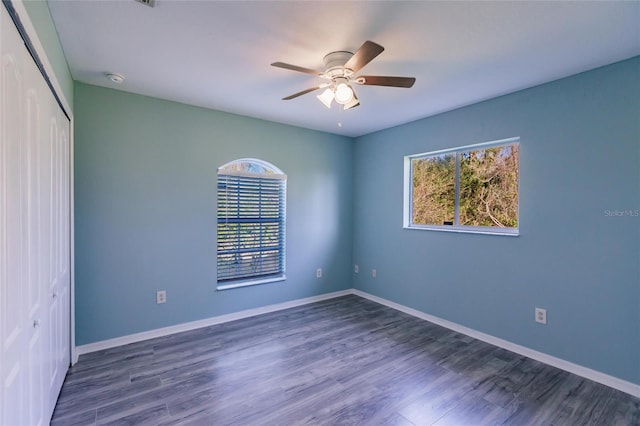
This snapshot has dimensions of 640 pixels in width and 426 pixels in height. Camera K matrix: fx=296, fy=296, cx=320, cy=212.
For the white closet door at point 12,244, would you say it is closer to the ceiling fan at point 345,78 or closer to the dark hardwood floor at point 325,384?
the dark hardwood floor at point 325,384

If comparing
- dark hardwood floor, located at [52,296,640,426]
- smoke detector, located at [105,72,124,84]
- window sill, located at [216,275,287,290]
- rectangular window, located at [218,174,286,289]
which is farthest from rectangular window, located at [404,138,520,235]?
smoke detector, located at [105,72,124,84]

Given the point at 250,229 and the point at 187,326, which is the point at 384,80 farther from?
the point at 187,326

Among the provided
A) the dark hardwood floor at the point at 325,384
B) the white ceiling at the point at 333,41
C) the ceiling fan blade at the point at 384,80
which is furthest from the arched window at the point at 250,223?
the ceiling fan blade at the point at 384,80

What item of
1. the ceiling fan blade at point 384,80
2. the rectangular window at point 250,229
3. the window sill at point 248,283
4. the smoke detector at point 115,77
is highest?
the smoke detector at point 115,77

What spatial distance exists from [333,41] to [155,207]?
7.82 feet

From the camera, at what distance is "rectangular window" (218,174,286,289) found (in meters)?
3.59

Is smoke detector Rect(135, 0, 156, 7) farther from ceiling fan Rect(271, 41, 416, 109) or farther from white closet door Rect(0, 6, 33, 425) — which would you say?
ceiling fan Rect(271, 41, 416, 109)

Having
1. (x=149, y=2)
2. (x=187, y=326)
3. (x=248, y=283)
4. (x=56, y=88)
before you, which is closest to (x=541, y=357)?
(x=248, y=283)

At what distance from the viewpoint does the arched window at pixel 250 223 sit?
11.8ft

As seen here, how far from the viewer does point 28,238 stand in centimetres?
136

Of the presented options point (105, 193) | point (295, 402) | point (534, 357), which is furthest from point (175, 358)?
point (534, 357)

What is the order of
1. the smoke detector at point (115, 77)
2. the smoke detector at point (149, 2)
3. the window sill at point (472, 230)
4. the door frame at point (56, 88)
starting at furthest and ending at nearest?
the window sill at point (472, 230) → the smoke detector at point (115, 77) → the smoke detector at point (149, 2) → the door frame at point (56, 88)

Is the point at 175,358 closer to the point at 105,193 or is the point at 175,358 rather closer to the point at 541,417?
the point at 105,193

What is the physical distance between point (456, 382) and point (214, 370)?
1.98 metres
